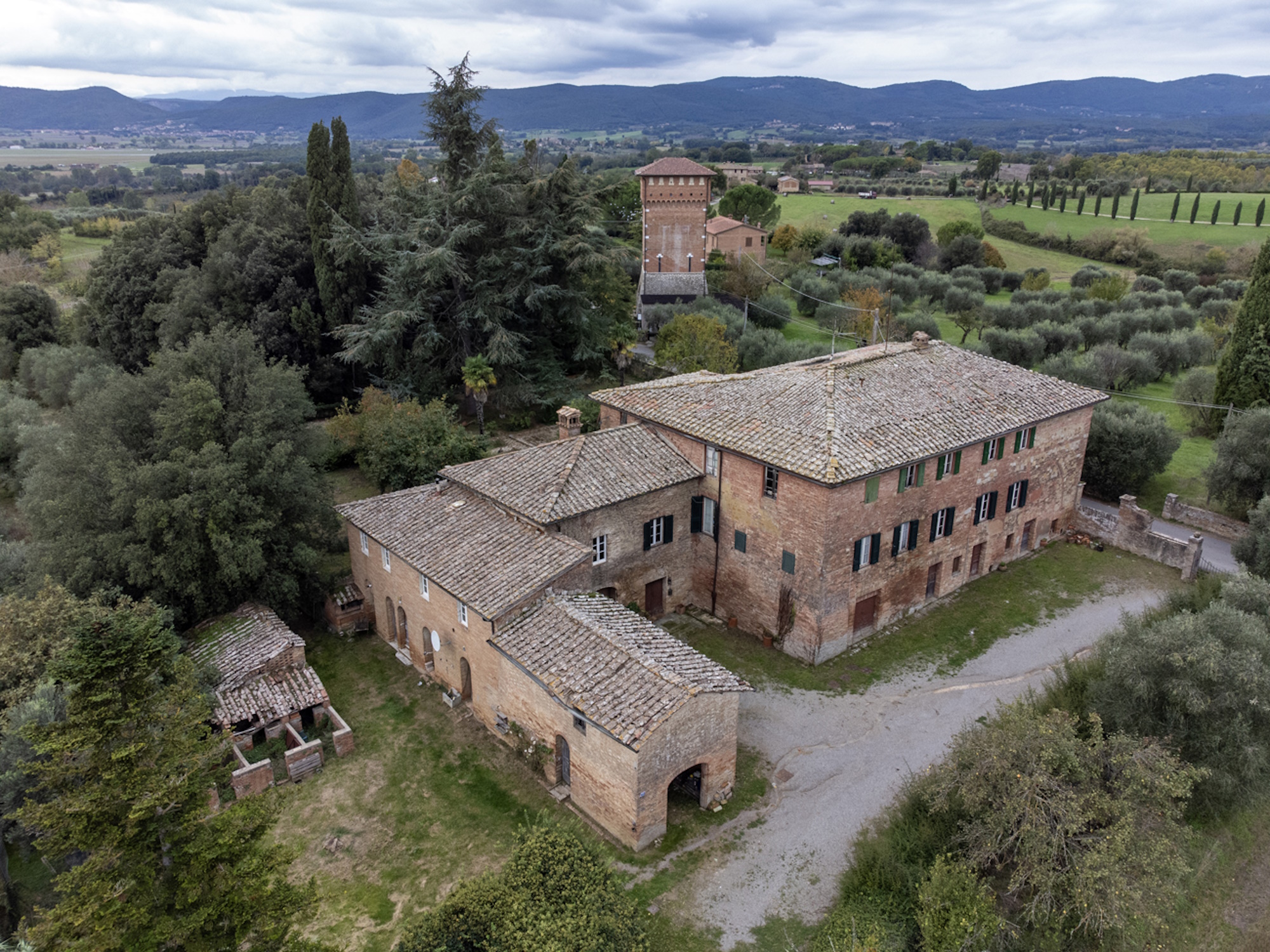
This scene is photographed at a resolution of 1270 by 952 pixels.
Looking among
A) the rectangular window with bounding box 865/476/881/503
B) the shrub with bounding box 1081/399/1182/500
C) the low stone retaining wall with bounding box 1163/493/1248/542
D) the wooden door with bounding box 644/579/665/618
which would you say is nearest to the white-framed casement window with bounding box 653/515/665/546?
the wooden door with bounding box 644/579/665/618

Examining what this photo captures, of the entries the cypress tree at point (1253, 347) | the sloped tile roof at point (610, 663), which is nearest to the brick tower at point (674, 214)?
the cypress tree at point (1253, 347)

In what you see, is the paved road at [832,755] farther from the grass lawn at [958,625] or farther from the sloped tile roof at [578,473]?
the sloped tile roof at [578,473]

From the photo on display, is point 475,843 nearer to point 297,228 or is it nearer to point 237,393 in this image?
point 237,393

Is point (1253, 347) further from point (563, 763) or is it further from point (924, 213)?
point (924, 213)

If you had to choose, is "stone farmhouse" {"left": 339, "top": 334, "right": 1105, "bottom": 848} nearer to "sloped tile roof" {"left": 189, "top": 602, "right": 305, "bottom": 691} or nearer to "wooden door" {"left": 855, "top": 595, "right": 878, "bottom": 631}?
"wooden door" {"left": 855, "top": 595, "right": 878, "bottom": 631}

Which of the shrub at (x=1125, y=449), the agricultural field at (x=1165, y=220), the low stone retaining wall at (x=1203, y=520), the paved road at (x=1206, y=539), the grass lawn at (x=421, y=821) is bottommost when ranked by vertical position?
the grass lawn at (x=421, y=821)

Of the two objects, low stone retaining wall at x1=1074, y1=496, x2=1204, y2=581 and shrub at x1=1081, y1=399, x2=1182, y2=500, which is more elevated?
shrub at x1=1081, y1=399, x2=1182, y2=500
